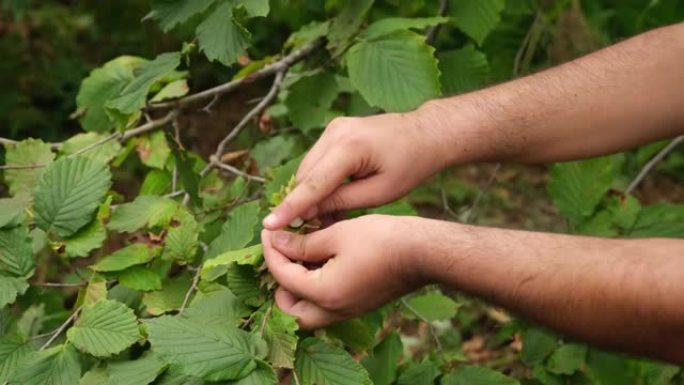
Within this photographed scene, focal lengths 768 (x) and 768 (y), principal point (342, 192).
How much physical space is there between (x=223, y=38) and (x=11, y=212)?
512 mm

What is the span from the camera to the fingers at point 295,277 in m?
1.18

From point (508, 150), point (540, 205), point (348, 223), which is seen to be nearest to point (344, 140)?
point (348, 223)

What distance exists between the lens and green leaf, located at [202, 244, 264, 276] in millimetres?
1217

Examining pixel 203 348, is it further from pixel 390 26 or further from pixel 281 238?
pixel 390 26

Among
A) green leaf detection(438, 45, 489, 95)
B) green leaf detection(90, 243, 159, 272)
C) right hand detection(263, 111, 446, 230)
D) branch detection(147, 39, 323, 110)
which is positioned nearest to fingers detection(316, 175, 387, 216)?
right hand detection(263, 111, 446, 230)

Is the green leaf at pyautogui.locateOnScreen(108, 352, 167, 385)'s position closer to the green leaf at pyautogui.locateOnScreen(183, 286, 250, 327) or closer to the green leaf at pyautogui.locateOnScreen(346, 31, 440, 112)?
the green leaf at pyautogui.locateOnScreen(183, 286, 250, 327)

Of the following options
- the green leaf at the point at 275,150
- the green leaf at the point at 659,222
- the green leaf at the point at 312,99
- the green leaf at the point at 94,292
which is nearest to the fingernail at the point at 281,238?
the green leaf at the point at 94,292

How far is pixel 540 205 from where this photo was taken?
4.43 meters

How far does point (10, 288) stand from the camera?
1.28 m

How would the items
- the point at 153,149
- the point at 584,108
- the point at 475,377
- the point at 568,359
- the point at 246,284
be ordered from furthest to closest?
1. the point at 153,149
2. the point at 568,359
3. the point at 584,108
4. the point at 475,377
5. the point at 246,284

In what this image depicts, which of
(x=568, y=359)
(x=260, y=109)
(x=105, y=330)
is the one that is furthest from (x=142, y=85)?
(x=568, y=359)

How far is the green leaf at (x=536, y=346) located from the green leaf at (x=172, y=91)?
3.29ft

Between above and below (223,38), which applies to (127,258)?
below

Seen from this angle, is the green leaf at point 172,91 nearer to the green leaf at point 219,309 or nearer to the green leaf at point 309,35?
the green leaf at point 309,35
